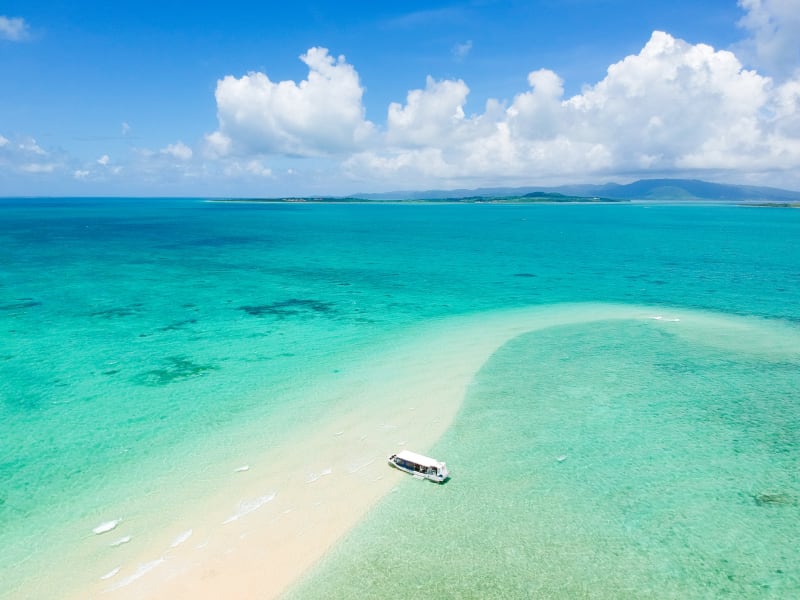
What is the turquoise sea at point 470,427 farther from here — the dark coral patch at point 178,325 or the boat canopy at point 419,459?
the boat canopy at point 419,459

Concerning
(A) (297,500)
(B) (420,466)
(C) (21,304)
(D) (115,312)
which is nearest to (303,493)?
(A) (297,500)

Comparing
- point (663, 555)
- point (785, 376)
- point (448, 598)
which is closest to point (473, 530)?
point (448, 598)

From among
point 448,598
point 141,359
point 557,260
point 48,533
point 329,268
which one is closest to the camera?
point 448,598

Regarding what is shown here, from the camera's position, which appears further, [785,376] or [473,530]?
[785,376]

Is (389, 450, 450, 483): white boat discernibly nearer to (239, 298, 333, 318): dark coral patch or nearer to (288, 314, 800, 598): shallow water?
(288, 314, 800, 598): shallow water

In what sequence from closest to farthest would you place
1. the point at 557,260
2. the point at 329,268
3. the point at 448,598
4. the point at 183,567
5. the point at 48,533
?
1. the point at 448,598
2. the point at 183,567
3. the point at 48,533
4. the point at 329,268
5. the point at 557,260

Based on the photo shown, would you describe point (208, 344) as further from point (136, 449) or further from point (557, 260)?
point (557, 260)

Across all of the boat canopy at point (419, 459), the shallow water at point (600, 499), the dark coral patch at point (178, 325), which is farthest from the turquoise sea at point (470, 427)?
the boat canopy at point (419, 459)
